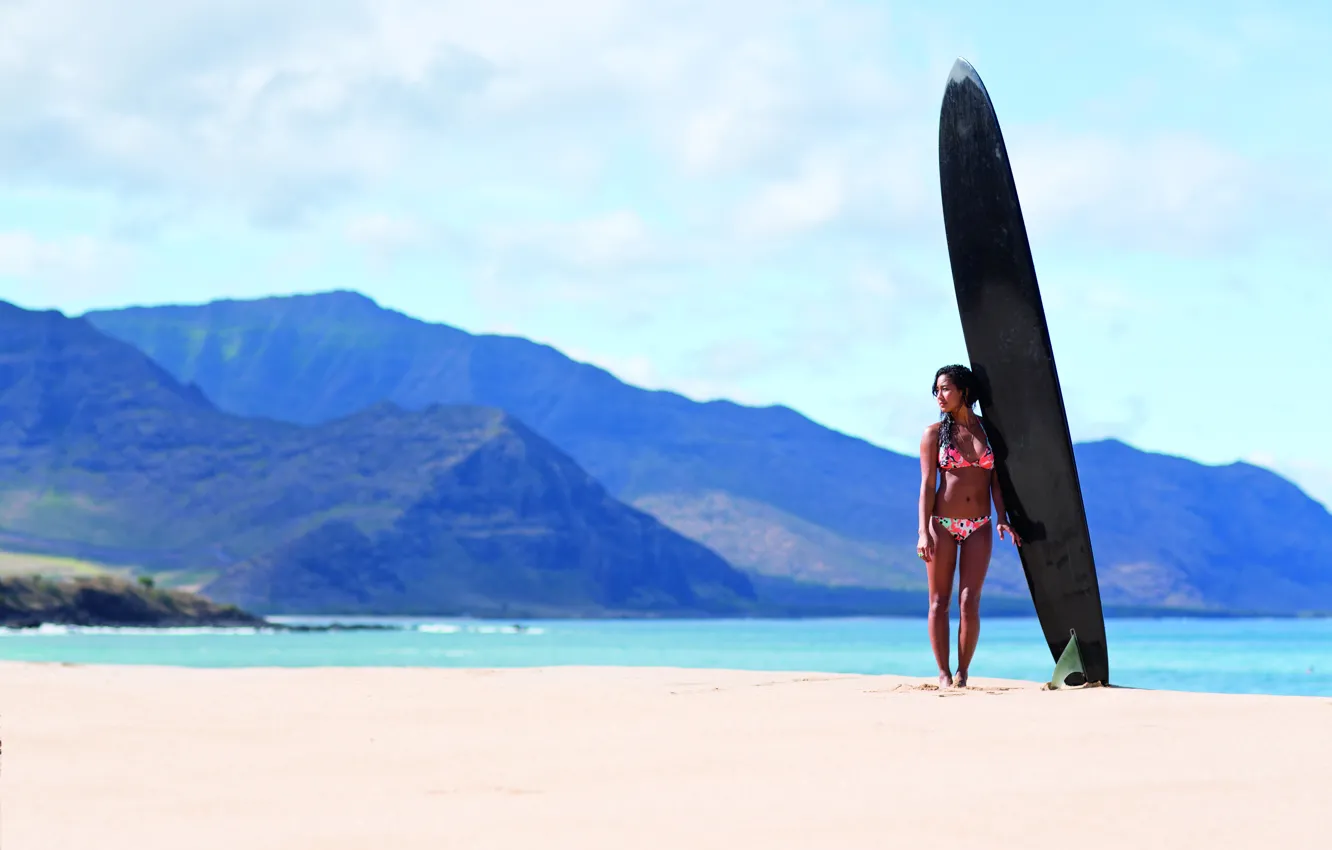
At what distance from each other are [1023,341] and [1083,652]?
7.23 feet

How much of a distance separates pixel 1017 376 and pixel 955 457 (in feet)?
2.34

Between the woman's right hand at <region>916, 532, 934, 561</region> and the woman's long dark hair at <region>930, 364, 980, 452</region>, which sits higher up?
the woman's long dark hair at <region>930, 364, 980, 452</region>

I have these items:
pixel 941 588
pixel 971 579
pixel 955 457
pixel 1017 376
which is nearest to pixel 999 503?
pixel 955 457

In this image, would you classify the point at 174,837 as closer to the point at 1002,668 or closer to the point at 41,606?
the point at 1002,668

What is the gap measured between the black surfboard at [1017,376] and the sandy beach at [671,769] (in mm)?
885

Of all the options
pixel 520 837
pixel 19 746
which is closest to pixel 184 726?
pixel 19 746

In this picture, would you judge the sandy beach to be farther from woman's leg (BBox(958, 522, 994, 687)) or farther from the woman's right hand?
the woman's right hand

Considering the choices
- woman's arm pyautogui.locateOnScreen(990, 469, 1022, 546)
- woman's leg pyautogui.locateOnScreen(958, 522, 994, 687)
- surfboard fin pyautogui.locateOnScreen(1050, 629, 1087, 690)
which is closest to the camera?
surfboard fin pyautogui.locateOnScreen(1050, 629, 1087, 690)

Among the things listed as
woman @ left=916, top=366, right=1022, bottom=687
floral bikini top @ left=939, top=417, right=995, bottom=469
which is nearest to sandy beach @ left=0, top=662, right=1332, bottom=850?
woman @ left=916, top=366, right=1022, bottom=687

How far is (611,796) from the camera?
650 centimetres

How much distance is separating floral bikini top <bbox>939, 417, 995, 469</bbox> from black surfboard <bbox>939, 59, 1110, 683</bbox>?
7 centimetres

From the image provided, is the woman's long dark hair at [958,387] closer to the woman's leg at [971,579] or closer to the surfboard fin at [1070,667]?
the woman's leg at [971,579]

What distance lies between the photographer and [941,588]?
11.7 metres

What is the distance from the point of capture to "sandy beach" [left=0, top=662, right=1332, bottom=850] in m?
5.71
